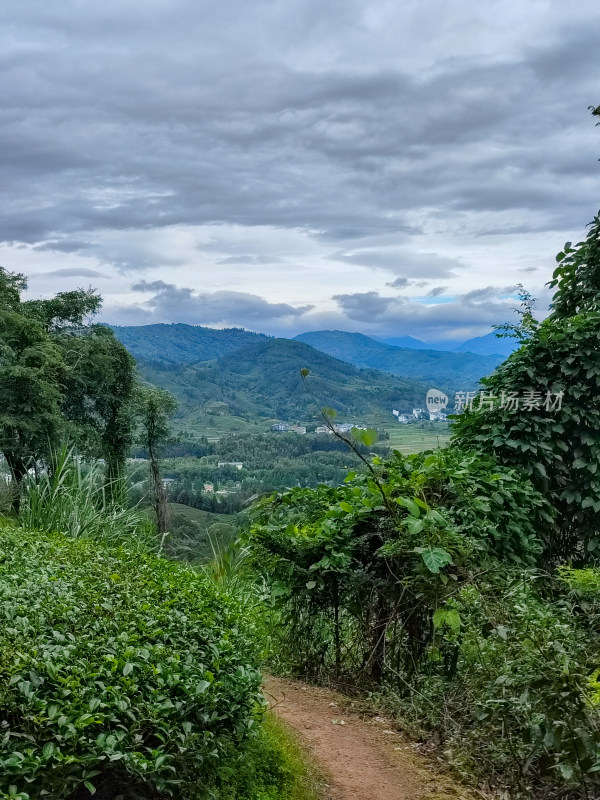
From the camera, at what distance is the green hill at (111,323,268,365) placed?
3986 inches

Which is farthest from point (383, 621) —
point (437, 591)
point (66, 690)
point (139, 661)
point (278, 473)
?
point (278, 473)

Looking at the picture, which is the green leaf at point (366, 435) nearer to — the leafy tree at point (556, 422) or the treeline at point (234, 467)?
the leafy tree at point (556, 422)

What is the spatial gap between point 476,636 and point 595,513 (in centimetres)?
228

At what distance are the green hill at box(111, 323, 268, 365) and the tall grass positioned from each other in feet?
299

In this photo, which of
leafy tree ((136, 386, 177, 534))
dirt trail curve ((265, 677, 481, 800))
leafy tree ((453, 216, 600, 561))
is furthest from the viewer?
leafy tree ((136, 386, 177, 534))

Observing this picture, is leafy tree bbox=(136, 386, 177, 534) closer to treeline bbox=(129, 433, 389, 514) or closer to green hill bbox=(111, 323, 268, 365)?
treeline bbox=(129, 433, 389, 514)

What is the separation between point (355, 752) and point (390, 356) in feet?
276

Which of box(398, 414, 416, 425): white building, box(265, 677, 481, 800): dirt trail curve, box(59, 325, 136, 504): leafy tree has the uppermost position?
box(59, 325, 136, 504): leafy tree

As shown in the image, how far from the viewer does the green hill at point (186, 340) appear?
332ft

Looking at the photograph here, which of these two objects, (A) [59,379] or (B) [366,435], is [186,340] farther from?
(B) [366,435]

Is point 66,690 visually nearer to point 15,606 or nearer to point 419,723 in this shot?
point 15,606

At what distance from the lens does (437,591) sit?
380 centimetres

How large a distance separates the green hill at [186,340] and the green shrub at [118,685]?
311 ft

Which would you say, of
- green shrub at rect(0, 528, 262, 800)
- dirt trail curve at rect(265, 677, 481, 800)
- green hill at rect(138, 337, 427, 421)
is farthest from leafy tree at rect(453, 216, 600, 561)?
green hill at rect(138, 337, 427, 421)
